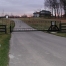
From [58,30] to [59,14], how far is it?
271 ft

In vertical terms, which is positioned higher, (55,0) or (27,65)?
(55,0)

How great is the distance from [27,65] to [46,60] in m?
1.21

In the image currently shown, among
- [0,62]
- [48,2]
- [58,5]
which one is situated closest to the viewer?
[0,62]

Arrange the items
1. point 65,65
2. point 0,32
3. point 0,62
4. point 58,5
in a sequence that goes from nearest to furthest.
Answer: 1. point 65,65
2. point 0,62
3. point 0,32
4. point 58,5

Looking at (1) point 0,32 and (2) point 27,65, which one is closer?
(2) point 27,65

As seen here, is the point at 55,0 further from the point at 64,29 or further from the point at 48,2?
the point at 64,29

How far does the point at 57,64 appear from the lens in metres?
8.08

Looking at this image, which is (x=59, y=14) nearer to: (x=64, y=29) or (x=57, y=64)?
(x=64, y=29)

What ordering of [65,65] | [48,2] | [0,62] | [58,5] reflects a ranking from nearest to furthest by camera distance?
[65,65] → [0,62] → [58,5] → [48,2]

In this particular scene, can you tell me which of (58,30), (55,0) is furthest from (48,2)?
(58,30)

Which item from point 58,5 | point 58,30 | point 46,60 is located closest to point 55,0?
point 58,5

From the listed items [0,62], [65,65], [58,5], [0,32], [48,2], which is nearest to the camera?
[65,65]

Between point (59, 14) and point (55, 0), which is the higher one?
point (55, 0)

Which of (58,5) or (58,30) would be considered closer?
(58,30)
